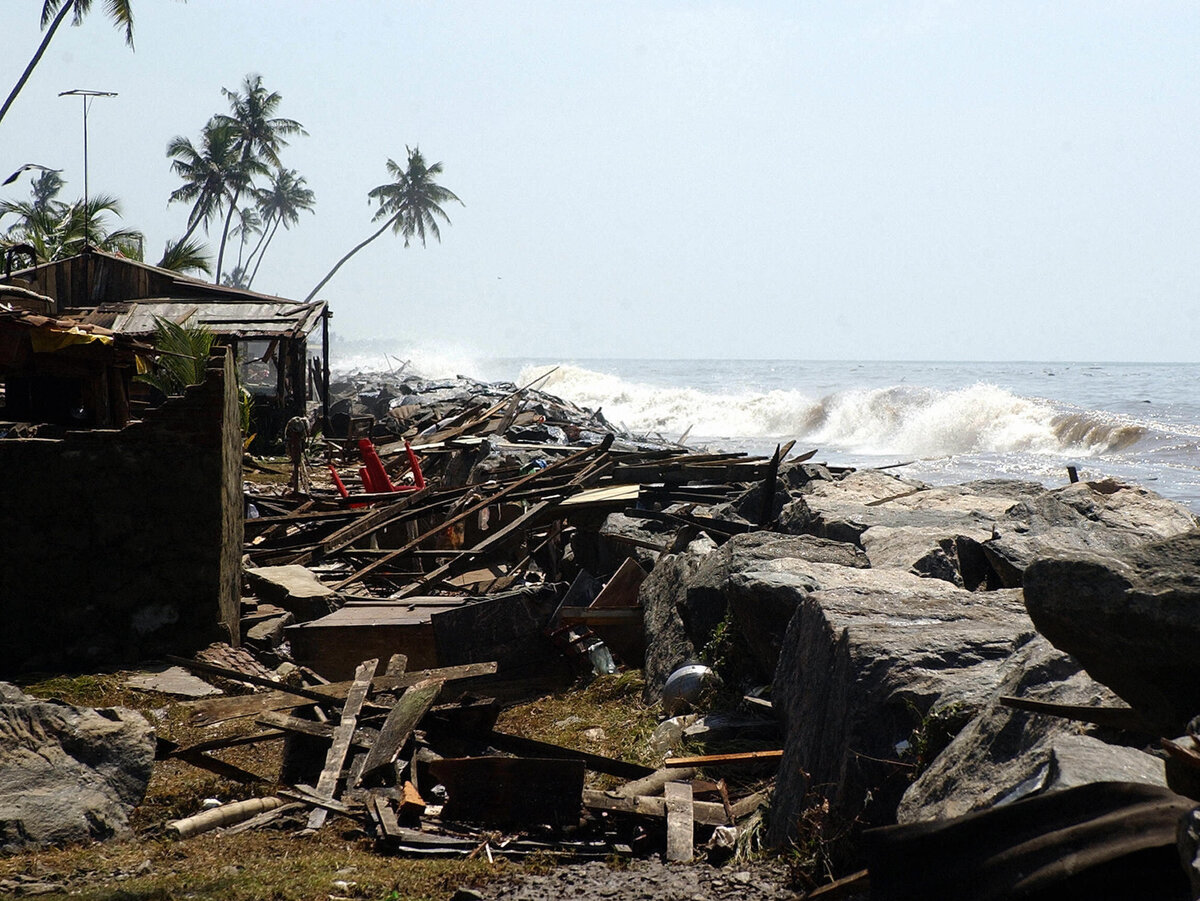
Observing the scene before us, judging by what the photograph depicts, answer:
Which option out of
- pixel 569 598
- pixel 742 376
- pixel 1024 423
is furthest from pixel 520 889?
pixel 742 376

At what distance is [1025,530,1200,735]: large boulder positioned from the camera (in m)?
2.63

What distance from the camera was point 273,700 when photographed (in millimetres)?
5336

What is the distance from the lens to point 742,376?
90188 mm

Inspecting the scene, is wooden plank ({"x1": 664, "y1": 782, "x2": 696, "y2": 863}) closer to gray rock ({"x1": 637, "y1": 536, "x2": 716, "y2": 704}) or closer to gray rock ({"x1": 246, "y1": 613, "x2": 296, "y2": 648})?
gray rock ({"x1": 637, "y1": 536, "x2": 716, "y2": 704})

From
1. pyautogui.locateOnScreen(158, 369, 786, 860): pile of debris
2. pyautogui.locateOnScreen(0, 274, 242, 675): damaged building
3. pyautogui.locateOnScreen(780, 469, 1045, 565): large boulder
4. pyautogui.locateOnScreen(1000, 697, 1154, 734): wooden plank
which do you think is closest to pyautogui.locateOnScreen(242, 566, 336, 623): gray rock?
pyautogui.locateOnScreen(158, 369, 786, 860): pile of debris

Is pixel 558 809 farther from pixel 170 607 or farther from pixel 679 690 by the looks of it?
pixel 170 607

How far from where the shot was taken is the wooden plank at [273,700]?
5.20 metres

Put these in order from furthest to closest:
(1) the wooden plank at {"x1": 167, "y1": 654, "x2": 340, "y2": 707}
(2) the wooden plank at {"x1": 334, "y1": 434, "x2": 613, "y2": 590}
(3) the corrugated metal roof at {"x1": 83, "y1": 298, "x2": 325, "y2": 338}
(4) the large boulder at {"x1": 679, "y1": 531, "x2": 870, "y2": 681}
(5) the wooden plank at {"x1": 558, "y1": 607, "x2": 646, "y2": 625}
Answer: (3) the corrugated metal roof at {"x1": 83, "y1": 298, "x2": 325, "y2": 338}, (2) the wooden plank at {"x1": 334, "y1": 434, "x2": 613, "y2": 590}, (5) the wooden plank at {"x1": 558, "y1": 607, "x2": 646, "y2": 625}, (1) the wooden plank at {"x1": 167, "y1": 654, "x2": 340, "y2": 707}, (4) the large boulder at {"x1": 679, "y1": 531, "x2": 870, "y2": 681}

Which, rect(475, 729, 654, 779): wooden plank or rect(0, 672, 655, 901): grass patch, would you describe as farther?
rect(475, 729, 654, 779): wooden plank

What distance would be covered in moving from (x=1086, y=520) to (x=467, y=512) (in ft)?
18.6

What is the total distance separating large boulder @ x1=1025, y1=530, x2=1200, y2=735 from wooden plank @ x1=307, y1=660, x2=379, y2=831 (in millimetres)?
3043

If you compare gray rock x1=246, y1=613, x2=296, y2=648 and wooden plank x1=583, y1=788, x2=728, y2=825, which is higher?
wooden plank x1=583, y1=788, x2=728, y2=825

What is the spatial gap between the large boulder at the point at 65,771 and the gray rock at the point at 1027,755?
10.6 ft

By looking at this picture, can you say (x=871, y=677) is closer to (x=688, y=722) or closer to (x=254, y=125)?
(x=688, y=722)
